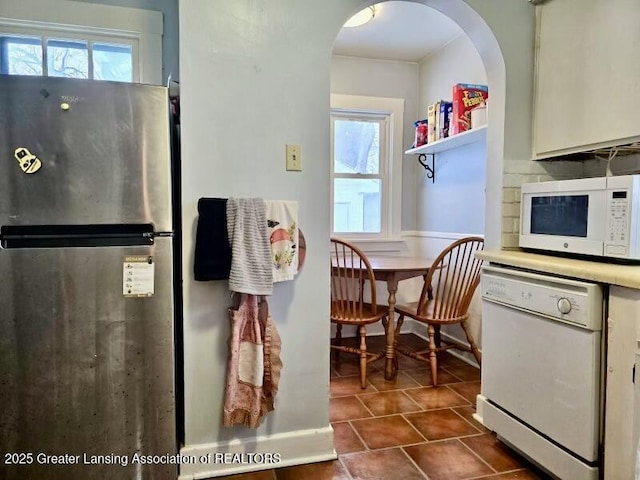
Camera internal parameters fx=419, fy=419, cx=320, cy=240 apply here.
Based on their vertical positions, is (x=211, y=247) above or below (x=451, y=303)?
above

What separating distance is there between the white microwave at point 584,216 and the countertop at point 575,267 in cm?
5

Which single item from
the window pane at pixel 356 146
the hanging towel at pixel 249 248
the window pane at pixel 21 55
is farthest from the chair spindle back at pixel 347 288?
the window pane at pixel 21 55

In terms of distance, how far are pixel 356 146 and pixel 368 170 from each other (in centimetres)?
23

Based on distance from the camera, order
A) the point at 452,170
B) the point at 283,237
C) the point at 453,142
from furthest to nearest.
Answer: the point at 452,170
the point at 453,142
the point at 283,237

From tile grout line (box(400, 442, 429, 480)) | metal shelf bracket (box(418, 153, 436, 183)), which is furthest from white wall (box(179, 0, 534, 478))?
metal shelf bracket (box(418, 153, 436, 183))

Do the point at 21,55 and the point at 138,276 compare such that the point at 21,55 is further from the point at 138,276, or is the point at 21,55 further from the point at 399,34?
the point at 399,34

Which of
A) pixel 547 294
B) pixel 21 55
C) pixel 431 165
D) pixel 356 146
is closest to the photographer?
pixel 547 294

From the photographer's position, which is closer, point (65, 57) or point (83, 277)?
point (83, 277)

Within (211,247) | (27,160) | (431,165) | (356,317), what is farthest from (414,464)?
(431,165)

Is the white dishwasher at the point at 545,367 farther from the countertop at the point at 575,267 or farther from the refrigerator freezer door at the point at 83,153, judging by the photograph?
the refrigerator freezer door at the point at 83,153

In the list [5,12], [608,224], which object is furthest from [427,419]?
[5,12]

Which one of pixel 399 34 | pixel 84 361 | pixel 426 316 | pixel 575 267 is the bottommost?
pixel 426 316

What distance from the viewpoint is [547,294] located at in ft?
5.15

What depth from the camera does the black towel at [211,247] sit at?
158 centimetres
